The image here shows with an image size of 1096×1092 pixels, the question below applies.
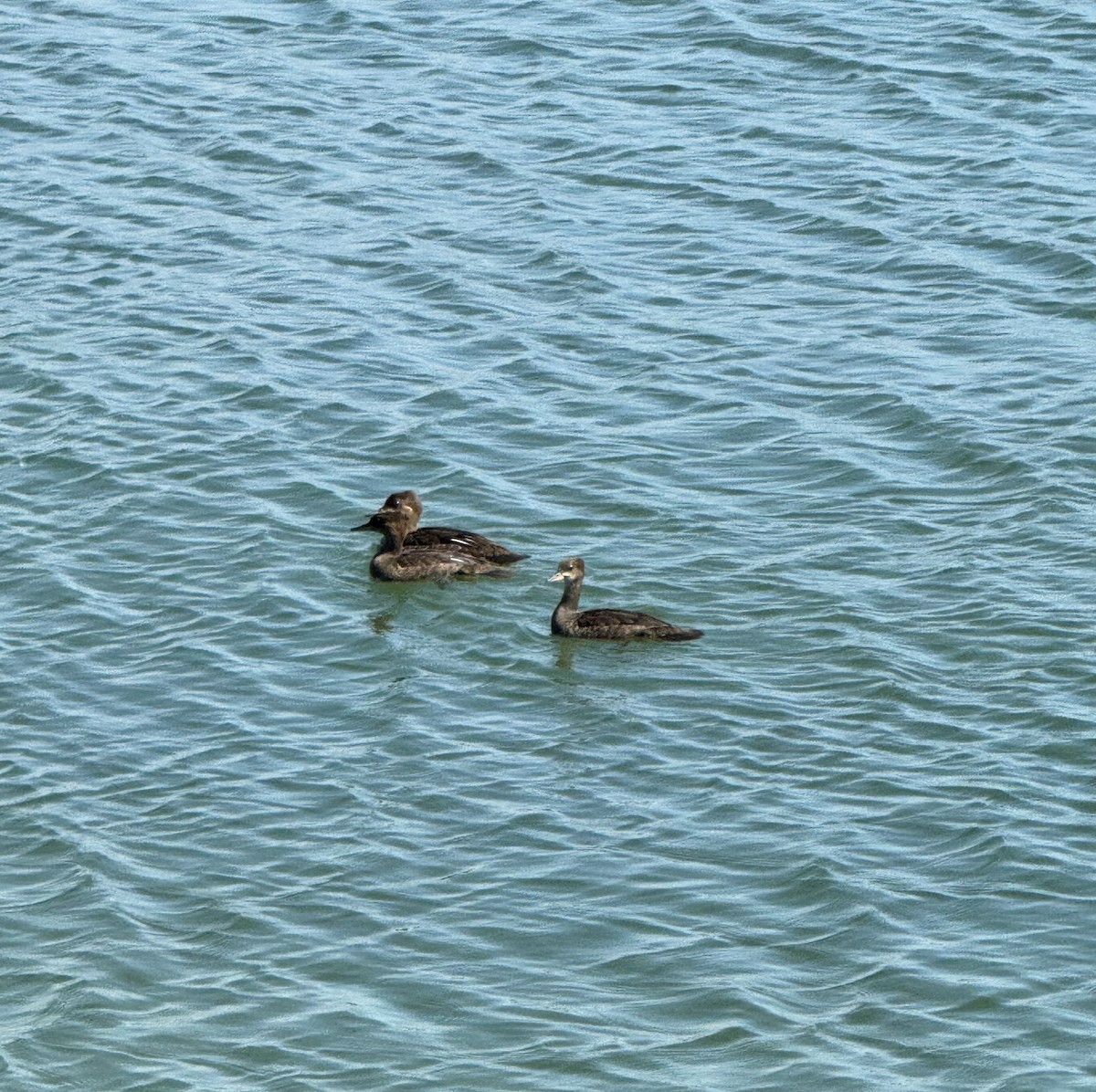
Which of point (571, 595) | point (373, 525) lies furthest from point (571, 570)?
point (373, 525)

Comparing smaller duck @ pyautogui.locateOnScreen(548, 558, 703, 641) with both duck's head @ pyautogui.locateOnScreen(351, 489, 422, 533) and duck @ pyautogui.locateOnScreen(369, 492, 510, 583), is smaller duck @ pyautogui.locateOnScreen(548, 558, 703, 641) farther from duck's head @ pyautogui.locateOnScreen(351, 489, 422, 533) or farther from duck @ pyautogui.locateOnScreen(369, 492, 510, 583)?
duck's head @ pyautogui.locateOnScreen(351, 489, 422, 533)

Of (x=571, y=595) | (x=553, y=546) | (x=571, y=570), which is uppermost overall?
(x=571, y=570)

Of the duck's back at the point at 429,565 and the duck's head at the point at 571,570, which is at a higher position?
the duck's head at the point at 571,570

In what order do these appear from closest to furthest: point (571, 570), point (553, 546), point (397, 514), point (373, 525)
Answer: point (571, 570) < point (397, 514) < point (373, 525) < point (553, 546)

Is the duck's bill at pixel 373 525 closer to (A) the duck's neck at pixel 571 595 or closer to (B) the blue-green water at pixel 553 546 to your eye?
(B) the blue-green water at pixel 553 546

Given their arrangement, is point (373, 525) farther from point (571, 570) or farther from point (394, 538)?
point (571, 570)

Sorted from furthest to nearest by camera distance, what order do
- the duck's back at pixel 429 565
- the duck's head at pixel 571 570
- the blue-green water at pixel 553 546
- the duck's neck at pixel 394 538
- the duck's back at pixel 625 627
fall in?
the duck's neck at pixel 394 538, the duck's back at pixel 429 565, the duck's head at pixel 571 570, the duck's back at pixel 625 627, the blue-green water at pixel 553 546

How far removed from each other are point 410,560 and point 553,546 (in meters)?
1.18

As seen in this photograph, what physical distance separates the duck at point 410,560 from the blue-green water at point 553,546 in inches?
6.3

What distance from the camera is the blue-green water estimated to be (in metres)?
12.6

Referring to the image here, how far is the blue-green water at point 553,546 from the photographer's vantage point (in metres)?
12.6

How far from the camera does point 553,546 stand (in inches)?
731

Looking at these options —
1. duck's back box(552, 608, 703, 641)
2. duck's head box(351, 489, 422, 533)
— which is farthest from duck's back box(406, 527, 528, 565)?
duck's back box(552, 608, 703, 641)

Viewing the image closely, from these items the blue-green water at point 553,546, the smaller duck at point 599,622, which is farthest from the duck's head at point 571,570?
the blue-green water at point 553,546
